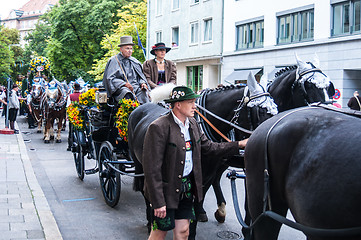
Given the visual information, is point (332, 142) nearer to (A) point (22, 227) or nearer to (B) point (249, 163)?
(B) point (249, 163)

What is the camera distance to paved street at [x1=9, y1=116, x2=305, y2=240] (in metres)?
6.08

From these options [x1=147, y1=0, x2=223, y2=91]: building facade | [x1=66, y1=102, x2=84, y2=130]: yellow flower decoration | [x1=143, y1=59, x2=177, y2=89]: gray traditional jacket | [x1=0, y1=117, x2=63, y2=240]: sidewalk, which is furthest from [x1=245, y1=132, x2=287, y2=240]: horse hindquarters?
[x1=147, y1=0, x2=223, y2=91]: building facade

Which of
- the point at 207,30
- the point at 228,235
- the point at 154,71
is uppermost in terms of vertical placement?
the point at 207,30

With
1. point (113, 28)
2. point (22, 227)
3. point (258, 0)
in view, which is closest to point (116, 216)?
point (22, 227)

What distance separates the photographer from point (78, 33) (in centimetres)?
4547

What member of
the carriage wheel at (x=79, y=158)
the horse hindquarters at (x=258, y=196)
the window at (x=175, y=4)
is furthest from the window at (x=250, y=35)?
→ the horse hindquarters at (x=258, y=196)

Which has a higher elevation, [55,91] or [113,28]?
[113,28]

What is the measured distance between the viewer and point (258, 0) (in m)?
26.3

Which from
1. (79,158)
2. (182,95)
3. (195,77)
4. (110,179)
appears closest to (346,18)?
(195,77)

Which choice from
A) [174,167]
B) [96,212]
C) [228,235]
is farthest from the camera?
[96,212]

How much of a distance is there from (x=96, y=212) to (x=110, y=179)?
0.65 m

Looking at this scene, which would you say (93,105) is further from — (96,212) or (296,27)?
(296,27)

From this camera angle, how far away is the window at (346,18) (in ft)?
67.1

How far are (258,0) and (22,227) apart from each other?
76.6 feet
